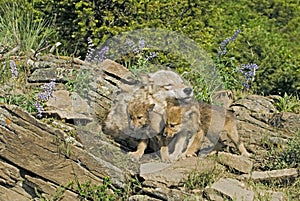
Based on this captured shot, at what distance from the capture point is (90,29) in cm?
812

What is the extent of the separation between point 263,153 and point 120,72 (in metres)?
1.95

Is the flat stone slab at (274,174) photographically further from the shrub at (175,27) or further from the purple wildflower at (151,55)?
the shrub at (175,27)

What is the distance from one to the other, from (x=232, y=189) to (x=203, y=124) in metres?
0.92

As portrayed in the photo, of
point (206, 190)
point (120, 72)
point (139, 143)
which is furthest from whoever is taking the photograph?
point (120, 72)

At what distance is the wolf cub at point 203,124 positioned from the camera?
20.2 ft

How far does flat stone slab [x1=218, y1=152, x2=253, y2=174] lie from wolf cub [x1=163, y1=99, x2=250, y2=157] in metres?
0.30

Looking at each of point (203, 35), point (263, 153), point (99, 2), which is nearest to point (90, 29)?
point (99, 2)

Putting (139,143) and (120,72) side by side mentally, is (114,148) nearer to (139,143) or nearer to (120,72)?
(139,143)

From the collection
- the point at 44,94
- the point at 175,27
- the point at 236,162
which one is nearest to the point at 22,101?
the point at 44,94

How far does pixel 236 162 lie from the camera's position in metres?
6.31

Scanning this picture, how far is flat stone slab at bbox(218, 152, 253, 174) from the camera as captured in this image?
628 cm

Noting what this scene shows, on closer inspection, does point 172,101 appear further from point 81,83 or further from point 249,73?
point 249,73

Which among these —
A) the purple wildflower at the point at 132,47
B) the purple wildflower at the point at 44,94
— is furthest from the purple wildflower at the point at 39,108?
the purple wildflower at the point at 132,47

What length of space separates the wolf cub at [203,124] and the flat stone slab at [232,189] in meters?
0.63
